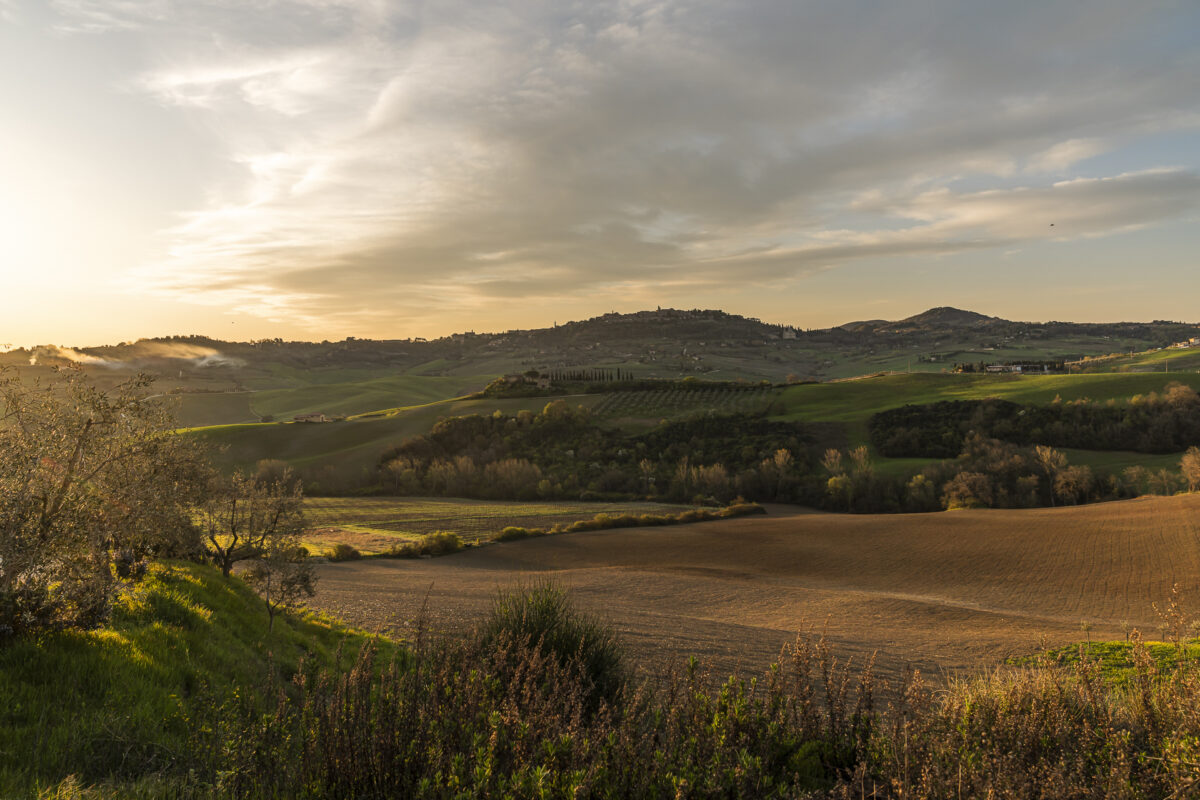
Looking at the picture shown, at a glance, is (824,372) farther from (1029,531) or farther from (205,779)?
(205,779)

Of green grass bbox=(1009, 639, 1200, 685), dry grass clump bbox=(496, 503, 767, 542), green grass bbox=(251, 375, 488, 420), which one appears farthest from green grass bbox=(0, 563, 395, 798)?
green grass bbox=(251, 375, 488, 420)

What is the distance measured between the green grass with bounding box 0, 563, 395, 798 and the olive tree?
50cm

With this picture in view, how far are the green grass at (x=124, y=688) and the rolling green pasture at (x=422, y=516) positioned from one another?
34787 millimetres

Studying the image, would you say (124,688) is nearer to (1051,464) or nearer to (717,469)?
(717,469)

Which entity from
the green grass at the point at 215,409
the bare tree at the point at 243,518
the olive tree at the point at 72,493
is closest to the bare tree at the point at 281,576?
the bare tree at the point at 243,518

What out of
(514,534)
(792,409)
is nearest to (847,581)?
(514,534)

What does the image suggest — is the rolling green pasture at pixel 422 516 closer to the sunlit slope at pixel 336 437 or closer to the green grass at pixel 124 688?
the sunlit slope at pixel 336 437

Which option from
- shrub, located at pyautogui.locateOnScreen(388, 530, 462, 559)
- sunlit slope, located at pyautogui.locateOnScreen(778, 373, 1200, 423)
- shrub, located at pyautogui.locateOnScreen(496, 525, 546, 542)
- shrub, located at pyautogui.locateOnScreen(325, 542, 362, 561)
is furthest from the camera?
sunlit slope, located at pyautogui.locateOnScreen(778, 373, 1200, 423)

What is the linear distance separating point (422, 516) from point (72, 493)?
172 ft

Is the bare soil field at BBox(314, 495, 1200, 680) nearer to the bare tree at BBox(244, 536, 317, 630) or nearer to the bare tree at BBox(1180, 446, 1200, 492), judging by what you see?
the bare tree at BBox(244, 536, 317, 630)

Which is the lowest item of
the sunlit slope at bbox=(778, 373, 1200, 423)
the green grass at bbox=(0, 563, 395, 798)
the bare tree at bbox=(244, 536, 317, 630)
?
the bare tree at bbox=(244, 536, 317, 630)

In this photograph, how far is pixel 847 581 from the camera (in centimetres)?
3488

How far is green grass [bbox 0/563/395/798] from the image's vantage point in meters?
5.42

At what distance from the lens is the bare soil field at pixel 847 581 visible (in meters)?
18.7
